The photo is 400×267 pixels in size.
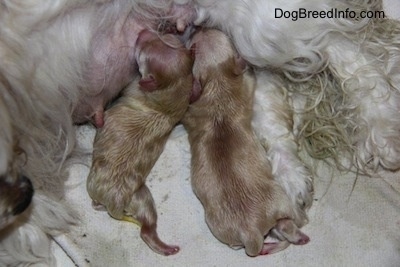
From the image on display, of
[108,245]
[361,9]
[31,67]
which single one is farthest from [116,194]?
[361,9]

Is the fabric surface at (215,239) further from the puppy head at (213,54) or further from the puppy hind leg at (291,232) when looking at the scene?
the puppy head at (213,54)

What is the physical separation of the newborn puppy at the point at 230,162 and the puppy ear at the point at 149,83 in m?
0.08

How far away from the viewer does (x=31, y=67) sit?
1476 mm

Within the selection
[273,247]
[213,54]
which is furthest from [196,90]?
[273,247]

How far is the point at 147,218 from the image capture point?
5.17 feet

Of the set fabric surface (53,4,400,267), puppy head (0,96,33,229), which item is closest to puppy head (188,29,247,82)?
fabric surface (53,4,400,267)

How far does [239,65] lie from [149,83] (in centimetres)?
18

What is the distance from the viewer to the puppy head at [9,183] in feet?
4.47

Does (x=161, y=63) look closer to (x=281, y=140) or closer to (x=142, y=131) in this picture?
(x=142, y=131)

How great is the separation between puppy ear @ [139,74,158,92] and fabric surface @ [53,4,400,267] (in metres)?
0.21

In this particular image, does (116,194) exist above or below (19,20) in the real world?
below

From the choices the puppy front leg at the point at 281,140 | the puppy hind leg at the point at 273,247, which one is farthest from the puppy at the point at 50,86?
the puppy hind leg at the point at 273,247

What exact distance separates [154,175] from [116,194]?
6.8 inches

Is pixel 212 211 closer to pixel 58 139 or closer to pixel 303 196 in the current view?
pixel 303 196
